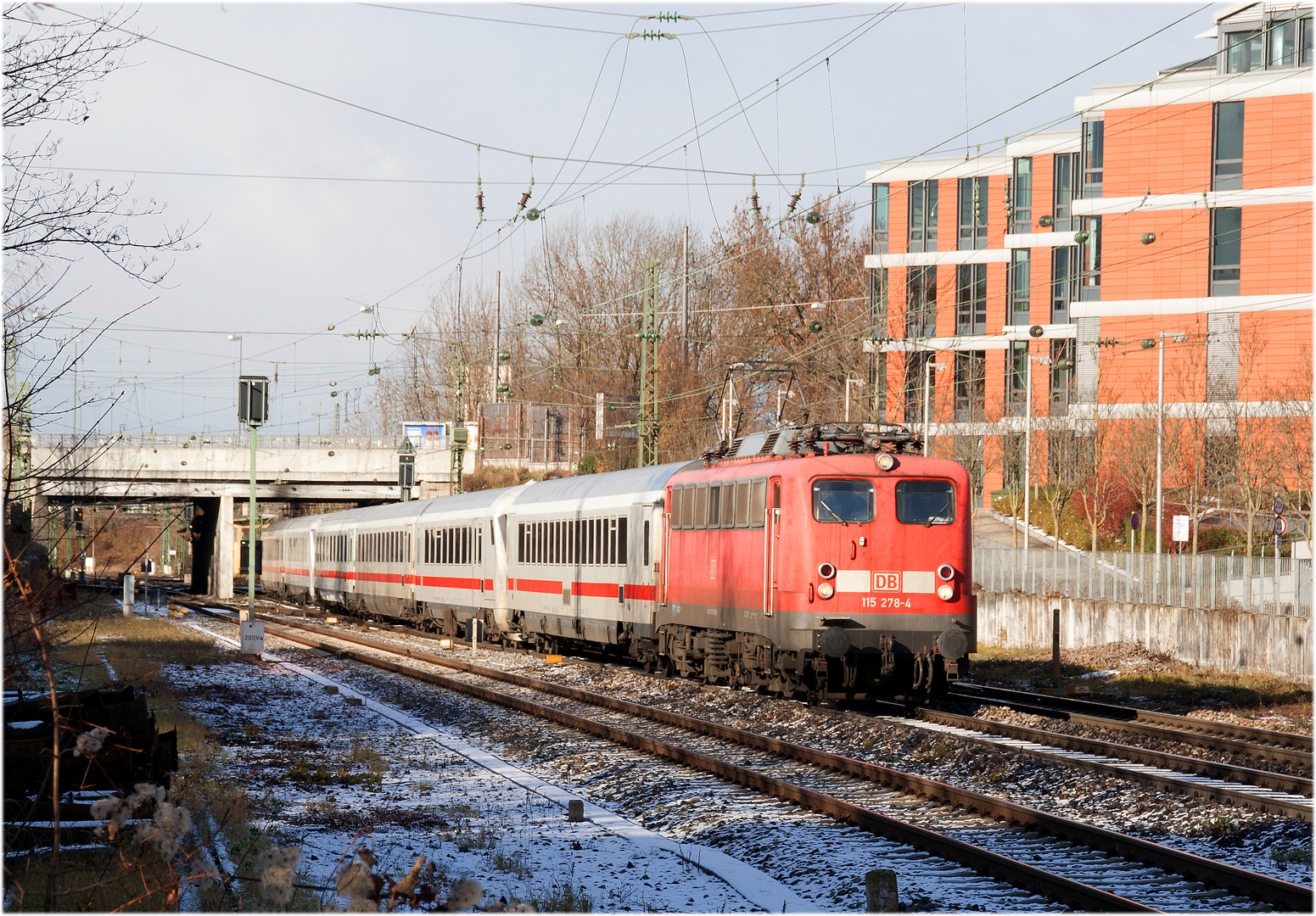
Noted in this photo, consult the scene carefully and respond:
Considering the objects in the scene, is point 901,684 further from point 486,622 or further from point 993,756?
point 486,622

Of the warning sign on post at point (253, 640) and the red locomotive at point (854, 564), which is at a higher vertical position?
the red locomotive at point (854, 564)

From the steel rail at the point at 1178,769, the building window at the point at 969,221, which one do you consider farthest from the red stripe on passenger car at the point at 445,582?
the building window at the point at 969,221

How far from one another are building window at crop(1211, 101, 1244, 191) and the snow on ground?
1448 inches

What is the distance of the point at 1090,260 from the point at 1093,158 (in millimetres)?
9000

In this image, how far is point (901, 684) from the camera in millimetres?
17094

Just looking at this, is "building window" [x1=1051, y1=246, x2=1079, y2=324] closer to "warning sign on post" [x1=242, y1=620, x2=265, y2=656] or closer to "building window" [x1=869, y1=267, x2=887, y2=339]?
"building window" [x1=869, y1=267, x2=887, y2=339]

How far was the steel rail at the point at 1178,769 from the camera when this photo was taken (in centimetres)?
1086

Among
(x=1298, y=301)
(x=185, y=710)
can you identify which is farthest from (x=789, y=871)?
(x=1298, y=301)

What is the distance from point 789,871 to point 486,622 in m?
22.6

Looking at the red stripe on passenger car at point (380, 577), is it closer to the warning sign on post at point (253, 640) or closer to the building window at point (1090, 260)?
the warning sign on post at point (253, 640)

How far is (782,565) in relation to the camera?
1694 centimetres

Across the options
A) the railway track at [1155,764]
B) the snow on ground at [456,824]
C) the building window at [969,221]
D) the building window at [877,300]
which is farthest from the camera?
the building window at [969,221]

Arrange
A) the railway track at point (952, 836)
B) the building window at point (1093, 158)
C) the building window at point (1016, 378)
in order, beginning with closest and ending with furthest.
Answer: the railway track at point (952, 836) < the building window at point (1016, 378) < the building window at point (1093, 158)

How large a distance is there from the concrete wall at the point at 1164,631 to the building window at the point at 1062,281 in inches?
1287
